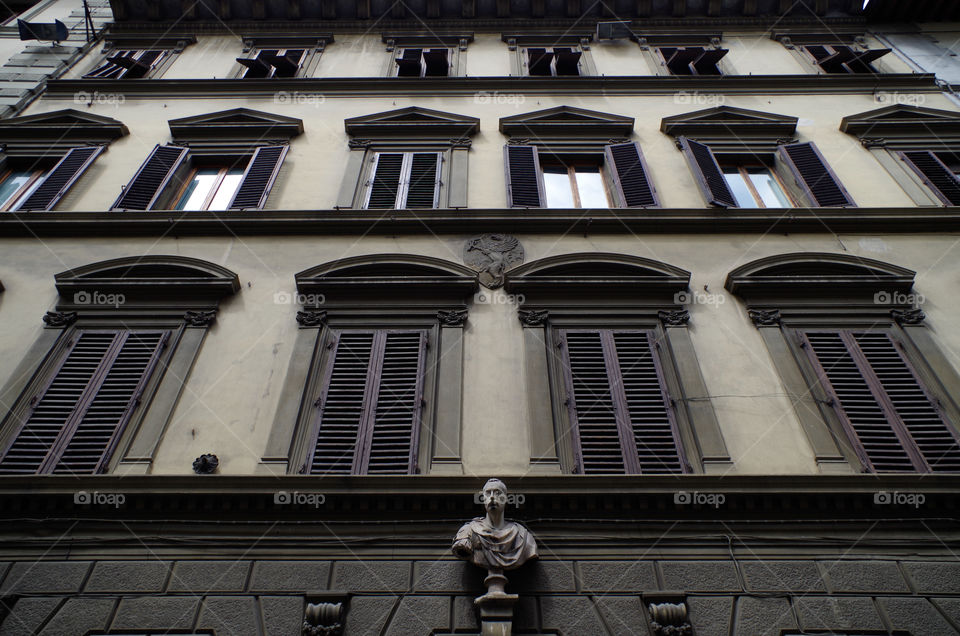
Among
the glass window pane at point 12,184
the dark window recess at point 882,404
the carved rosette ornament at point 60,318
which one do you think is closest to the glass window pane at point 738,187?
the dark window recess at point 882,404

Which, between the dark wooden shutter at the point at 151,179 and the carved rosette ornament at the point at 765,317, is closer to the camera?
the carved rosette ornament at the point at 765,317

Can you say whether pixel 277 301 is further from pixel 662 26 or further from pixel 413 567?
pixel 662 26

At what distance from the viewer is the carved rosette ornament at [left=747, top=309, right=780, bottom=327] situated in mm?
8273

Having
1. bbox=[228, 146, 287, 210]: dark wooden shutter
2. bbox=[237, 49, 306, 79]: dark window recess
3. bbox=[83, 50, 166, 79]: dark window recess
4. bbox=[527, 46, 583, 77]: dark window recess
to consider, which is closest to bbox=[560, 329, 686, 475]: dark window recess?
bbox=[228, 146, 287, 210]: dark wooden shutter

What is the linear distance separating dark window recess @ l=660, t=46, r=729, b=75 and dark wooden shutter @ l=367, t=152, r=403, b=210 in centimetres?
634

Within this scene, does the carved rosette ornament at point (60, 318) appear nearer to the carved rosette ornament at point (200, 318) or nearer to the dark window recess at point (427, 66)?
the carved rosette ornament at point (200, 318)

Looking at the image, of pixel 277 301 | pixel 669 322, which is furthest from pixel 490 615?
pixel 277 301

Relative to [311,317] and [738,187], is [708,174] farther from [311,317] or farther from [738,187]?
[311,317]

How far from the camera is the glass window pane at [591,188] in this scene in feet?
35.5

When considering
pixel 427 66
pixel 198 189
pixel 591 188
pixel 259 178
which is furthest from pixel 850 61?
pixel 198 189

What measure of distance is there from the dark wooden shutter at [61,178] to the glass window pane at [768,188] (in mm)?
10491

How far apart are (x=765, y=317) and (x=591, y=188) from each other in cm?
387

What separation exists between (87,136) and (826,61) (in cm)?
1369

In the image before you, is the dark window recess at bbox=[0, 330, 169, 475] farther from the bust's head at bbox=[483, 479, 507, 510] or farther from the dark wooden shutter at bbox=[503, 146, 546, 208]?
the dark wooden shutter at bbox=[503, 146, 546, 208]
